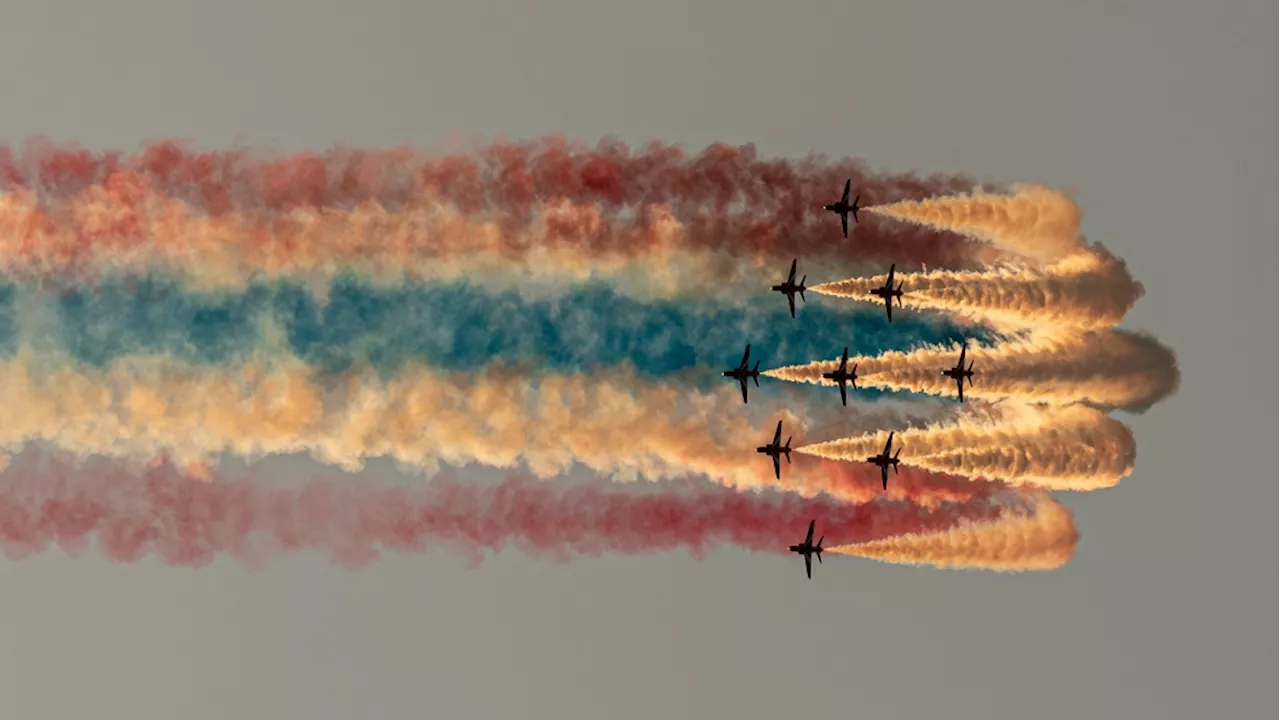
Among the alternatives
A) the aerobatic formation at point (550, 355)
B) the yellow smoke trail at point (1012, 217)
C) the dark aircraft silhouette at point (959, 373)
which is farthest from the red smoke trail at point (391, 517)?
the yellow smoke trail at point (1012, 217)

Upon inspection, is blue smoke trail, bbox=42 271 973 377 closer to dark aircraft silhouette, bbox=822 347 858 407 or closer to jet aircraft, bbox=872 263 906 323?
dark aircraft silhouette, bbox=822 347 858 407

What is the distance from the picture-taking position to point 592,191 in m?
77.9

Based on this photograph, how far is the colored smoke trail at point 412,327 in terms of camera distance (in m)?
74.9

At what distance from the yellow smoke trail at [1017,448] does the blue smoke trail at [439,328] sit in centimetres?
372

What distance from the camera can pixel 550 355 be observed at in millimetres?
76812

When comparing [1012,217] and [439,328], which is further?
[1012,217]

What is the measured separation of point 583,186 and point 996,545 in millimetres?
20038

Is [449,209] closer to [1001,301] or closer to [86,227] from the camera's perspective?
[86,227]

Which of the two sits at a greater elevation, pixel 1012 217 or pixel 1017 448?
pixel 1012 217

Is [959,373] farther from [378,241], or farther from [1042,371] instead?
[378,241]

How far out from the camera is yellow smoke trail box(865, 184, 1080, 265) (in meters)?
79.8

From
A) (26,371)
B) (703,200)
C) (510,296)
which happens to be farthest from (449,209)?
(26,371)

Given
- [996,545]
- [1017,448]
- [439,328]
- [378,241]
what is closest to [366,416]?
[439,328]

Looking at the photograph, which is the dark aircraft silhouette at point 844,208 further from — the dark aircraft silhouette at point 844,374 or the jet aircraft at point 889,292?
the dark aircraft silhouette at point 844,374
